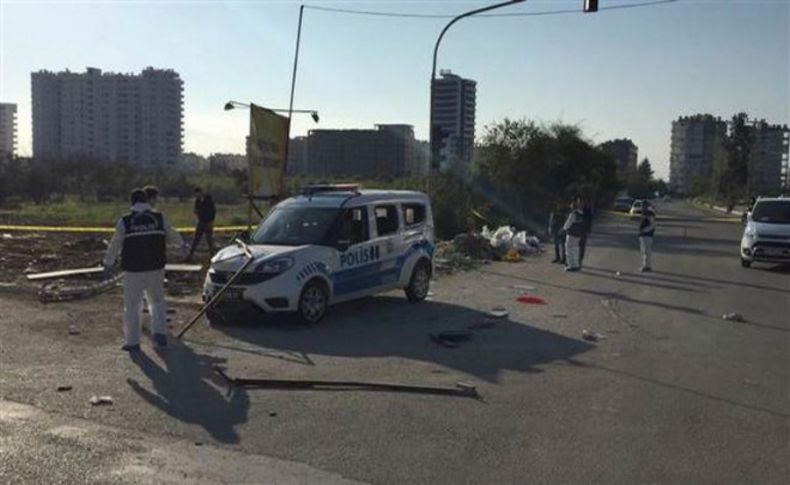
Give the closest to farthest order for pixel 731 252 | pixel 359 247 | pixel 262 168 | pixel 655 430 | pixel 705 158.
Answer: pixel 655 430 → pixel 359 247 → pixel 262 168 → pixel 731 252 → pixel 705 158

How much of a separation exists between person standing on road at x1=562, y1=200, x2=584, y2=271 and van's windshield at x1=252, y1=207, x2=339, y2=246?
9911mm

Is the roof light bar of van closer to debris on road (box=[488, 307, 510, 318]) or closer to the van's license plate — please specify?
the van's license plate

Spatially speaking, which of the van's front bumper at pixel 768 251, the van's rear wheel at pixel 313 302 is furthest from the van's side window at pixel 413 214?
the van's front bumper at pixel 768 251

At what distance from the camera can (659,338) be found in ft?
38.9

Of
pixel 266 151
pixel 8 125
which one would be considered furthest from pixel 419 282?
pixel 8 125

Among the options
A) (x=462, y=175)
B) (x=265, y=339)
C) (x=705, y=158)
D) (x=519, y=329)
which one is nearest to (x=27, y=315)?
(x=265, y=339)

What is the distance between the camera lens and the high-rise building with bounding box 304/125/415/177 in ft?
258

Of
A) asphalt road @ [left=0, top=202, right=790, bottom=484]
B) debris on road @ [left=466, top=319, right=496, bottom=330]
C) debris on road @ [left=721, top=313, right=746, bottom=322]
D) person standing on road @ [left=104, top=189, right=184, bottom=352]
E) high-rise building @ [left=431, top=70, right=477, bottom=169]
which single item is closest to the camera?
asphalt road @ [left=0, top=202, right=790, bottom=484]

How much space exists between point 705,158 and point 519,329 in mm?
175973

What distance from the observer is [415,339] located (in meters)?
11.4

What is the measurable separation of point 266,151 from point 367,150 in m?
63.2

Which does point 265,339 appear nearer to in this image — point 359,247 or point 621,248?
point 359,247

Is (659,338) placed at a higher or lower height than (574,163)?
lower

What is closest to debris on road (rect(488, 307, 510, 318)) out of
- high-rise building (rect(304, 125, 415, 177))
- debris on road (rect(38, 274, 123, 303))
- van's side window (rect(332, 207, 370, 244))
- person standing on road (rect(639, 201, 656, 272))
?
van's side window (rect(332, 207, 370, 244))
